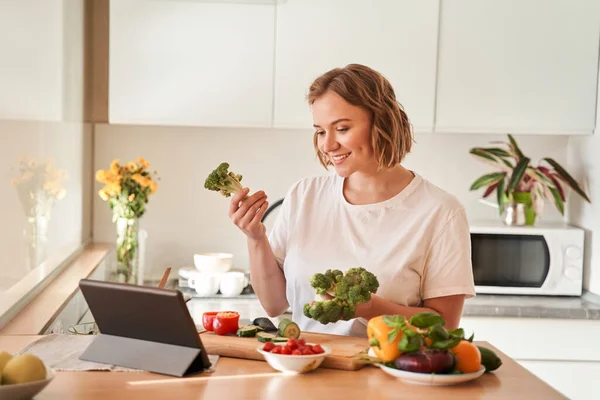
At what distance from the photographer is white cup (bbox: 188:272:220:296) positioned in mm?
3463

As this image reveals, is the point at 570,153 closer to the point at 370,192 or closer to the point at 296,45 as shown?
the point at 296,45

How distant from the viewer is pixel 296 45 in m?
3.43

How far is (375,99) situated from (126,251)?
5.35 feet

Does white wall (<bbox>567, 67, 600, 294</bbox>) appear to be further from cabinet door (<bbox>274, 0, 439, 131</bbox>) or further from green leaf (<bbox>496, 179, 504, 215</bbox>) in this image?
cabinet door (<bbox>274, 0, 439, 131</bbox>)

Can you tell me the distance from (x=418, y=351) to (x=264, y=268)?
688 mm

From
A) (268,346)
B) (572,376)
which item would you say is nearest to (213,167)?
(572,376)

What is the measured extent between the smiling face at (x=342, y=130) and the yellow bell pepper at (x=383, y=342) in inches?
22.6

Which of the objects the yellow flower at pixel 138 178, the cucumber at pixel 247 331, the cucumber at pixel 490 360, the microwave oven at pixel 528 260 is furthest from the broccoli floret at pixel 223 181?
the microwave oven at pixel 528 260

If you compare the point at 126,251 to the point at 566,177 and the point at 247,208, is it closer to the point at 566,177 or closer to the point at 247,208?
the point at 247,208

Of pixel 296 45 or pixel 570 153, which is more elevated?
pixel 296 45

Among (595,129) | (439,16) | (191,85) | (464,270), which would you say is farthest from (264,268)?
(595,129)

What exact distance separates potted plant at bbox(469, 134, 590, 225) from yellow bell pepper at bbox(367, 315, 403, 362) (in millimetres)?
1978

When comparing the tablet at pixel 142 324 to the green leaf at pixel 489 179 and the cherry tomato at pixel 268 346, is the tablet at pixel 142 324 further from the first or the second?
the green leaf at pixel 489 179

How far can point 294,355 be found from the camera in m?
1.75
